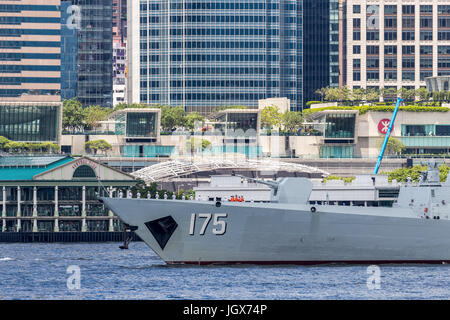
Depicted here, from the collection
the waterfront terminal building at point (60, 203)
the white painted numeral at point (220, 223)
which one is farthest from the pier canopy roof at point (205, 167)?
the white painted numeral at point (220, 223)

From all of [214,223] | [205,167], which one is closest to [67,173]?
[205,167]

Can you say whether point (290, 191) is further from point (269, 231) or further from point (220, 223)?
point (220, 223)

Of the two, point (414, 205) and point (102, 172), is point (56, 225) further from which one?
point (414, 205)

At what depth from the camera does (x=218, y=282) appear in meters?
59.1

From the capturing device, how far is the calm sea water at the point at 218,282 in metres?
54.1

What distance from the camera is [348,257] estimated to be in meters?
69.9

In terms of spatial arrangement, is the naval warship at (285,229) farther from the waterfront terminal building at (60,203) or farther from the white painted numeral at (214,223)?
the waterfront terminal building at (60,203)

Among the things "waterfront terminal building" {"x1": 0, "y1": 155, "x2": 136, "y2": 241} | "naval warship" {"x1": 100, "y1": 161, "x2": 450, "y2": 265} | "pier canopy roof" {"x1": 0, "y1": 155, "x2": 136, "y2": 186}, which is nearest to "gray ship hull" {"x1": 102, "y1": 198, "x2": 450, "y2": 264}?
"naval warship" {"x1": 100, "y1": 161, "x2": 450, "y2": 265}

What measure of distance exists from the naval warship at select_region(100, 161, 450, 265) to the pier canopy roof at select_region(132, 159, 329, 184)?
8932 cm

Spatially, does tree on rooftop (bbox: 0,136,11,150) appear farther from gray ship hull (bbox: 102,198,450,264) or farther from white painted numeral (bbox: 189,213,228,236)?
white painted numeral (bbox: 189,213,228,236)

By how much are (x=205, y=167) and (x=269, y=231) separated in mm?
104000

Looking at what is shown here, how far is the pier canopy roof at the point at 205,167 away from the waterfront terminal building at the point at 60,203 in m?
25.3
